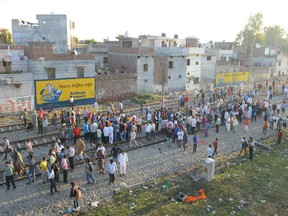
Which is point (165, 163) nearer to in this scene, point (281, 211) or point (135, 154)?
point (135, 154)

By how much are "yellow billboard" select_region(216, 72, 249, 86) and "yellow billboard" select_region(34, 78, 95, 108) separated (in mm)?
21260

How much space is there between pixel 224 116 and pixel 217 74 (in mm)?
20619

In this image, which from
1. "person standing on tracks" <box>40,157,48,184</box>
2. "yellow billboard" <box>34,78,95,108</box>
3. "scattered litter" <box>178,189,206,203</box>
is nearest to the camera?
"scattered litter" <box>178,189,206,203</box>

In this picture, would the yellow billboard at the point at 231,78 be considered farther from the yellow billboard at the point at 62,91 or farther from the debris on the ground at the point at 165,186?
the debris on the ground at the point at 165,186

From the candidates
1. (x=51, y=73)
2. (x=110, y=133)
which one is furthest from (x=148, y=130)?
(x=51, y=73)

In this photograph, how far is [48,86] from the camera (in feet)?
82.2

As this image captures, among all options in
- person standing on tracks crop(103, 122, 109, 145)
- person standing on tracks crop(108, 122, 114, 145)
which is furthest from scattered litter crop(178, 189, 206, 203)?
person standing on tracks crop(103, 122, 109, 145)

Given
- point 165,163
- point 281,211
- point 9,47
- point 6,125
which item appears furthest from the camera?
point 9,47

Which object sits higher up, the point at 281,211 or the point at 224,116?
the point at 224,116

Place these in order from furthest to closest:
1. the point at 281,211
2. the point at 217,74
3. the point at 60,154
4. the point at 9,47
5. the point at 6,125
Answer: the point at 217,74
the point at 9,47
the point at 6,125
the point at 60,154
the point at 281,211

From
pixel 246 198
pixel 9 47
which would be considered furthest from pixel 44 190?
pixel 9 47

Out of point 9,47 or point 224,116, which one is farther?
point 9,47

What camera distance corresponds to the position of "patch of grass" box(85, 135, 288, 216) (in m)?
11.4

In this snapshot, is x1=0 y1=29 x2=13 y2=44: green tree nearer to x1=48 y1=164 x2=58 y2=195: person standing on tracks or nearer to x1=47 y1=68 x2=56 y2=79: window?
x1=47 y1=68 x2=56 y2=79: window
